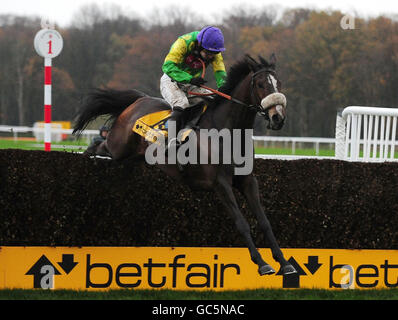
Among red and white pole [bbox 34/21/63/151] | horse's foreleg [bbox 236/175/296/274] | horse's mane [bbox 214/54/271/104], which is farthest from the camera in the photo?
red and white pole [bbox 34/21/63/151]

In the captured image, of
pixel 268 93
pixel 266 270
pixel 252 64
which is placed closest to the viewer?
pixel 266 270

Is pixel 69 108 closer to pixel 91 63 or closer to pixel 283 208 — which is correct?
pixel 91 63

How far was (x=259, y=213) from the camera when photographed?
473 centimetres

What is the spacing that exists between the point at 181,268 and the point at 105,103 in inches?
71.7

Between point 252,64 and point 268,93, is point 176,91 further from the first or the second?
point 268,93

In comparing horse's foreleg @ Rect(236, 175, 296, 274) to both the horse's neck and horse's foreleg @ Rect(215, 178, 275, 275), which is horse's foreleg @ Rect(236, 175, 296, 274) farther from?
the horse's neck

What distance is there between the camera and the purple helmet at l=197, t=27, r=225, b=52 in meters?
4.93

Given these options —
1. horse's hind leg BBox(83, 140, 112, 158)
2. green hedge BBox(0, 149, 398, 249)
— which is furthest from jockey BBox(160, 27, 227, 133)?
horse's hind leg BBox(83, 140, 112, 158)

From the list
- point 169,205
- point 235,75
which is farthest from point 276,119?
point 169,205

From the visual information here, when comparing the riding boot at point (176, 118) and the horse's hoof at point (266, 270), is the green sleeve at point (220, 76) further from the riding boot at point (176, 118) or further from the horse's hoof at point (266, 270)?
the horse's hoof at point (266, 270)

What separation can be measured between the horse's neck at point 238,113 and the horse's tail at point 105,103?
4.69 feet

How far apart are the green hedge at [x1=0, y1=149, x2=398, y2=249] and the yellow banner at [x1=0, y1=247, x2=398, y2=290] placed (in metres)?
0.08

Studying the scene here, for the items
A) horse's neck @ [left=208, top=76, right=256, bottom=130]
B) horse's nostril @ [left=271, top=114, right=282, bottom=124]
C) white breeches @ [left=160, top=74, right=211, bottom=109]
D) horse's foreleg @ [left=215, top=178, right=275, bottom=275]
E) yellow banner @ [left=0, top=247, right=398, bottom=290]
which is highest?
white breeches @ [left=160, top=74, right=211, bottom=109]
